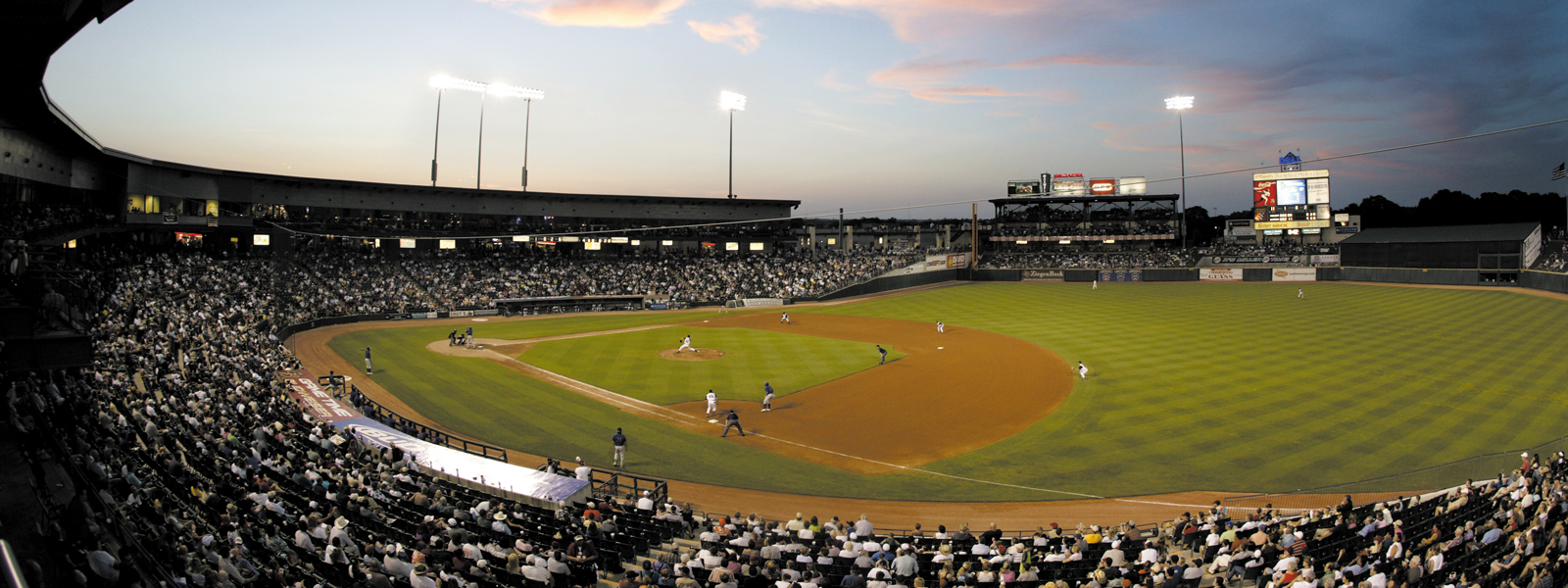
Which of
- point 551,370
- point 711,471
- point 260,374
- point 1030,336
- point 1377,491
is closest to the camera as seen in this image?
point 1377,491

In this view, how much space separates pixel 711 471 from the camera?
61.1ft

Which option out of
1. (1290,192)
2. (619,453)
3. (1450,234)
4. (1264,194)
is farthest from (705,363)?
(1450,234)

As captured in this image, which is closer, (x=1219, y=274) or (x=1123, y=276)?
(x=1219, y=274)

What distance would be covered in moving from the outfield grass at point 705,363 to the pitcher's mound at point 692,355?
0.45 meters

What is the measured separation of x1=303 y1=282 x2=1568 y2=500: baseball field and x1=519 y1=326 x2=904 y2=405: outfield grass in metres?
0.20

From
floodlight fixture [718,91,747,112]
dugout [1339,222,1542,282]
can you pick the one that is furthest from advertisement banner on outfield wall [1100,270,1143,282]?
floodlight fixture [718,91,747,112]

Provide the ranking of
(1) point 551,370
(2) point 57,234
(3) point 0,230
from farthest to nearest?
(1) point 551,370, (2) point 57,234, (3) point 0,230

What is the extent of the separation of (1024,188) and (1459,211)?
6646cm

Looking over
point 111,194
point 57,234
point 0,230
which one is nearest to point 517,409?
point 0,230

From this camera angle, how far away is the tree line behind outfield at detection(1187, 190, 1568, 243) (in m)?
87.8

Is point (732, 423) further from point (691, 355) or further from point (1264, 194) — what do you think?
point (1264, 194)

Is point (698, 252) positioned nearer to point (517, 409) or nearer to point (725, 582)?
point (517, 409)

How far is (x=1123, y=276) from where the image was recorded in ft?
243

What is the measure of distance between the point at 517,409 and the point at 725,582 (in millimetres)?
16503
